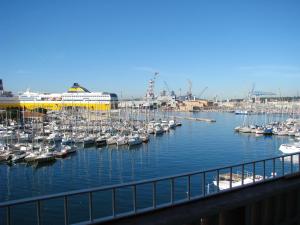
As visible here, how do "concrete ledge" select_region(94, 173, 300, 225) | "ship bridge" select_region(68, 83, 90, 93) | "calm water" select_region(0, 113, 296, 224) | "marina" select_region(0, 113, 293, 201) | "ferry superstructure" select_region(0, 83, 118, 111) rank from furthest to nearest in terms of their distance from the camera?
"ship bridge" select_region(68, 83, 90, 93) → "ferry superstructure" select_region(0, 83, 118, 111) → "marina" select_region(0, 113, 293, 201) → "calm water" select_region(0, 113, 296, 224) → "concrete ledge" select_region(94, 173, 300, 225)

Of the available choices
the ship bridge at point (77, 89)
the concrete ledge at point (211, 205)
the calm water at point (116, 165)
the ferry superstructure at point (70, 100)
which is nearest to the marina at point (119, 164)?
the calm water at point (116, 165)

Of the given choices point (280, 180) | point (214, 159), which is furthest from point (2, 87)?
point (280, 180)

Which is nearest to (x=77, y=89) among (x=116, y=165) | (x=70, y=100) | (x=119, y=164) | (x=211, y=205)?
(x=70, y=100)

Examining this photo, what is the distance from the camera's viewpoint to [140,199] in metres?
14.5

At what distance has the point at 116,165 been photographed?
2394 centimetres

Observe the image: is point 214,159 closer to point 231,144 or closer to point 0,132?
point 231,144

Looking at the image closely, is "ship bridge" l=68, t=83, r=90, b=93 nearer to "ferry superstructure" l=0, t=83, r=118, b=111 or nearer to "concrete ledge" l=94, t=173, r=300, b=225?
"ferry superstructure" l=0, t=83, r=118, b=111

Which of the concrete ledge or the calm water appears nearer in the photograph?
the concrete ledge

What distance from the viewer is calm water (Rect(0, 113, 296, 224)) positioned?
1834cm

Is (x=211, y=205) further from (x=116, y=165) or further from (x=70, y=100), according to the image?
(x=70, y=100)

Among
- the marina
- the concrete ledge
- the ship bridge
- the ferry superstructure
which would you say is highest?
the ship bridge

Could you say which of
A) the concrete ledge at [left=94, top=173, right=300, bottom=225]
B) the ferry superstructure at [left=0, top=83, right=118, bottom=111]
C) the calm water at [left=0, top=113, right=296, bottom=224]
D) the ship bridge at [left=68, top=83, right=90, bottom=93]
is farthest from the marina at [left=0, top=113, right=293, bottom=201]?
the ship bridge at [left=68, top=83, right=90, bottom=93]

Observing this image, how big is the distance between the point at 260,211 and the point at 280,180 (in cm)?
136

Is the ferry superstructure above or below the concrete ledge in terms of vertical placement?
above
